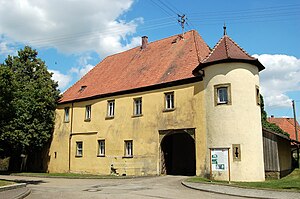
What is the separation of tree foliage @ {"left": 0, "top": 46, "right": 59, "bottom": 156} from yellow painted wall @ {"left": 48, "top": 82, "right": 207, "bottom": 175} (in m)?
1.54

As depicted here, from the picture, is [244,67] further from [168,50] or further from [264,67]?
[168,50]

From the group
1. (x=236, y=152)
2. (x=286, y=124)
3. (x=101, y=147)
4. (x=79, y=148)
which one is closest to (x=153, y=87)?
(x=101, y=147)

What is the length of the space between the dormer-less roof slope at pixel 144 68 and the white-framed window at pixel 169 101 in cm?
99

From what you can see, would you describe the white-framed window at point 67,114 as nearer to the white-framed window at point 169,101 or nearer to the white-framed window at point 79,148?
the white-framed window at point 79,148

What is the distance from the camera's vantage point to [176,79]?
76.9 ft

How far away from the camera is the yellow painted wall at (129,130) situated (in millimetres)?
22438

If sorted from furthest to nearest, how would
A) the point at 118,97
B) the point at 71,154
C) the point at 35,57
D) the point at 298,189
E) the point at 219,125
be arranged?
1. the point at 35,57
2. the point at 71,154
3. the point at 118,97
4. the point at 219,125
5. the point at 298,189

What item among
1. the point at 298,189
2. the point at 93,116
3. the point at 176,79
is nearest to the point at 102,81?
the point at 93,116

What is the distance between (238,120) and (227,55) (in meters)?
4.30

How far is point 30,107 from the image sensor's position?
97.0 ft

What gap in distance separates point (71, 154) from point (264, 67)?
731 inches

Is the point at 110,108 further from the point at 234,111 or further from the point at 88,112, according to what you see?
the point at 234,111

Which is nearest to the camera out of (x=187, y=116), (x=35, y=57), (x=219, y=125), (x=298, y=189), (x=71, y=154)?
(x=298, y=189)

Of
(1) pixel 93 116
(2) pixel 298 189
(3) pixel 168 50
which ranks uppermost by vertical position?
(3) pixel 168 50
